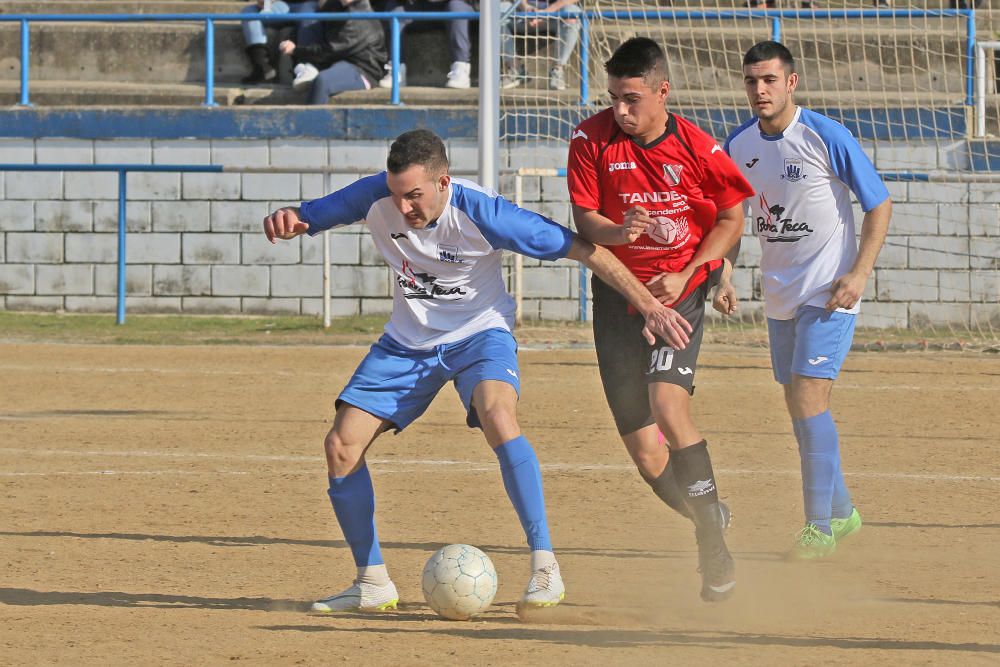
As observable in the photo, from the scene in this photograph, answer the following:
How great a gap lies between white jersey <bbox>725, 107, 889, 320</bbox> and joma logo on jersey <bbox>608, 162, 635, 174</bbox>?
99cm

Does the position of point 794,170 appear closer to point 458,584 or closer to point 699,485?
point 699,485

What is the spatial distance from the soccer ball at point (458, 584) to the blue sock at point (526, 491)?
0.69 feet

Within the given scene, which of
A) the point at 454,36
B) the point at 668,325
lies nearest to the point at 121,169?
the point at 454,36

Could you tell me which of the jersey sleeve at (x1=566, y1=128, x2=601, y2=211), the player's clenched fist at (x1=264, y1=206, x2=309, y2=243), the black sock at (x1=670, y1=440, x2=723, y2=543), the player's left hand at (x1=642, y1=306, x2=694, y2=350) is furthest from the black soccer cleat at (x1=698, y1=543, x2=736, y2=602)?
the player's clenched fist at (x1=264, y1=206, x2=309, y2=243)

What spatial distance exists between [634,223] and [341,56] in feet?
45.2

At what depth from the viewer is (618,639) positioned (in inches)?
195

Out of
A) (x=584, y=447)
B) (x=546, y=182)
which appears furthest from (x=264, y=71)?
(x=584, y=447)

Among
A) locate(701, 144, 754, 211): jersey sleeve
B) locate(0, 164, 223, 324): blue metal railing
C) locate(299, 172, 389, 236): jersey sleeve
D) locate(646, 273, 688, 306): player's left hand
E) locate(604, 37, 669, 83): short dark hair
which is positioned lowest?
locate(646, 273, 688, 306): player's left hand

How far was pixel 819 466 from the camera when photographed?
6422 mm

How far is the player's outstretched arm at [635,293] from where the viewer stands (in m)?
5.54

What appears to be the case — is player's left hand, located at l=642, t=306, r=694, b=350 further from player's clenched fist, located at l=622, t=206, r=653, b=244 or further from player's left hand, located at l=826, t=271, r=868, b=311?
player's left hand, located at l=826, t=271, r=868, b=311

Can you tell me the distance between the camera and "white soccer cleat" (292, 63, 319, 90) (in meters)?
18.6

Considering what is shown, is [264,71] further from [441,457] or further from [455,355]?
[455,355]

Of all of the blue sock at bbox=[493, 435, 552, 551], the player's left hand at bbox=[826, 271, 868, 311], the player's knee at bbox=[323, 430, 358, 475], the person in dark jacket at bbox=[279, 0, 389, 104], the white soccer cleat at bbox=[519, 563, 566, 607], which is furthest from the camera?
the person in dark jacket at bbox=[279, 0, 389, 104]
